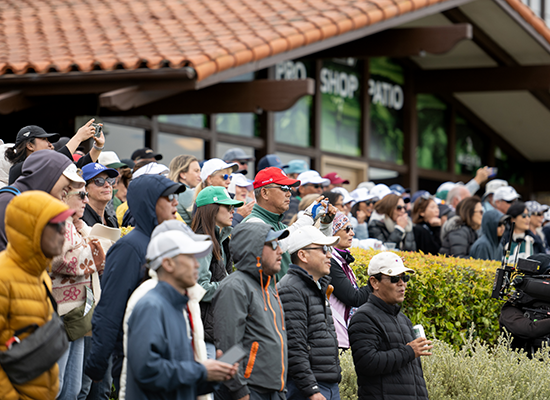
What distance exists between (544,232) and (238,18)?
5.49 metres

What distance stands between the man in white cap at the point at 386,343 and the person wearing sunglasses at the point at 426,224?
13.5 ft

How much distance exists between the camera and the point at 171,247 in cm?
341

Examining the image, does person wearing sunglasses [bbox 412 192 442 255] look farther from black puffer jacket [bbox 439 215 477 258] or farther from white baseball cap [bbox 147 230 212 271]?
white baseball cap [bbox 147 230 212 271]

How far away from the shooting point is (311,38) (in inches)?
376

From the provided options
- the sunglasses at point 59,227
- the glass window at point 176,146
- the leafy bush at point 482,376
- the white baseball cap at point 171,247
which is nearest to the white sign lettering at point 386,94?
the glass window at point 176,146

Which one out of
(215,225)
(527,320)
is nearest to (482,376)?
(527,320)

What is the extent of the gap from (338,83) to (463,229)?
584cm

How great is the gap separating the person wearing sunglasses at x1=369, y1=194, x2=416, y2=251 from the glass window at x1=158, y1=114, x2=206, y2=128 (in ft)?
12.7

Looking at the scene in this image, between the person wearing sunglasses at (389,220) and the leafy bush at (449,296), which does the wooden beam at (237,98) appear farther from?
the leafy bush at (449,296)

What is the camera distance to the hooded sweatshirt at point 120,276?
12.5ft

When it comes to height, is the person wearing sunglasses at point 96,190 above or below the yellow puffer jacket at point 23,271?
below

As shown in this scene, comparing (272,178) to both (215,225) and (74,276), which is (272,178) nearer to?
(215,225)

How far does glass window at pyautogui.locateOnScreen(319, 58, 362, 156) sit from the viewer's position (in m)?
14.1

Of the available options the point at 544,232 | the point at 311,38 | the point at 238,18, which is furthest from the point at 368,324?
the point at 544,232
